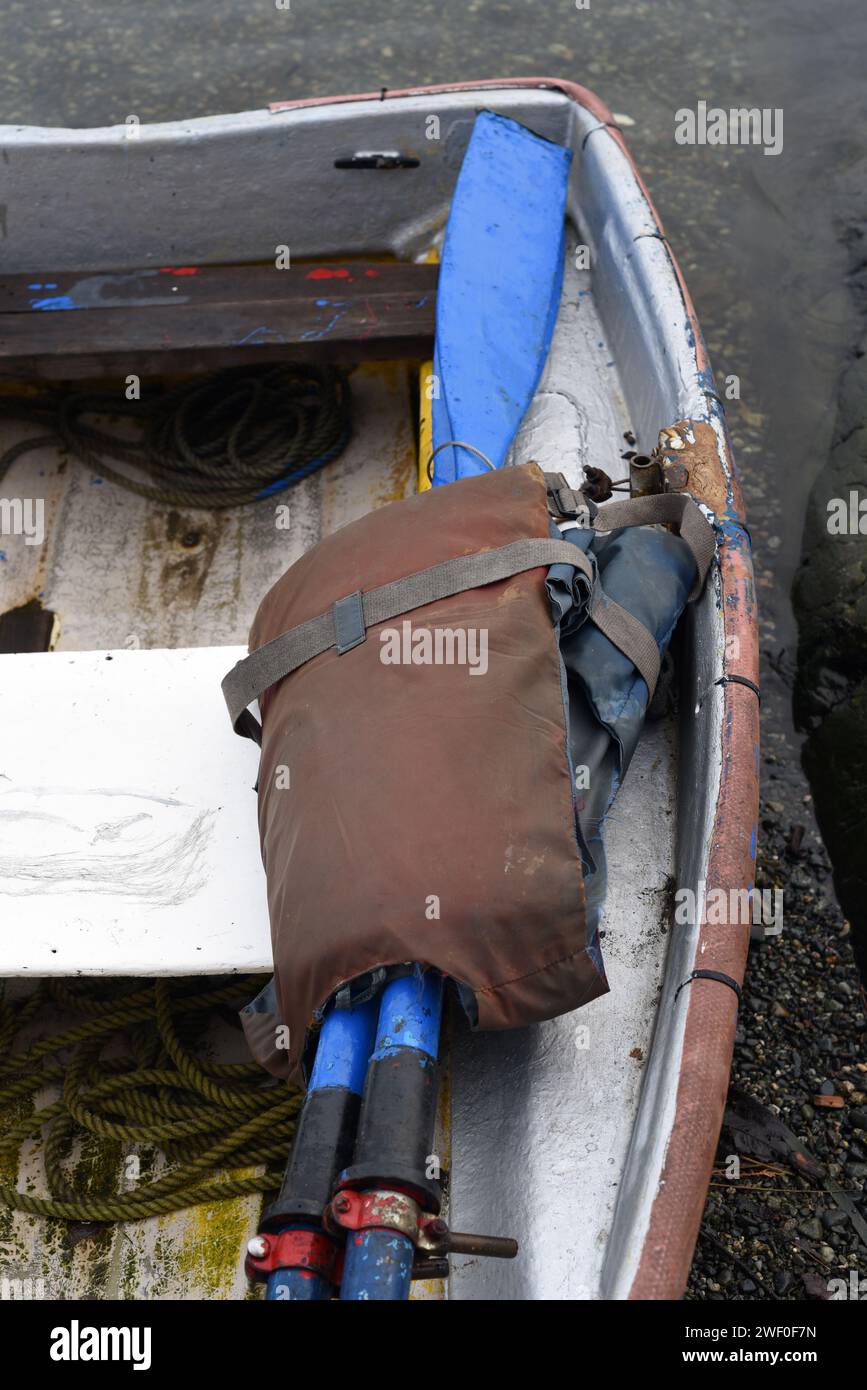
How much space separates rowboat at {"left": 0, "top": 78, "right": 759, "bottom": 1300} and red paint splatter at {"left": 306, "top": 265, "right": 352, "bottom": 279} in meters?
0.05

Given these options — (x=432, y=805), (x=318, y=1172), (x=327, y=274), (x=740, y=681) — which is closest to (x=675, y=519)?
(x=740, y=681)

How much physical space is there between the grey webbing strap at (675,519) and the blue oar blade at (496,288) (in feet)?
1.67

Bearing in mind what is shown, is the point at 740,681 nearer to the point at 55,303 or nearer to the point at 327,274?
the point at 327,274

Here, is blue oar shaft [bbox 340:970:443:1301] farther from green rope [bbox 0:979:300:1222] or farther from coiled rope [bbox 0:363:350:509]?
coiled rope [bbox 0:363:350:509]

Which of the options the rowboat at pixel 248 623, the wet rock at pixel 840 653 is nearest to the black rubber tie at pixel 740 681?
the rowboat at pixel 248 623

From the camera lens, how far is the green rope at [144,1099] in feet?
8.24

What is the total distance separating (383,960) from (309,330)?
Answer: 2377 mm

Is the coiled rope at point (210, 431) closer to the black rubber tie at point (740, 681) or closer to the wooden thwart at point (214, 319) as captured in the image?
the wooden thwart at point (214, 319)

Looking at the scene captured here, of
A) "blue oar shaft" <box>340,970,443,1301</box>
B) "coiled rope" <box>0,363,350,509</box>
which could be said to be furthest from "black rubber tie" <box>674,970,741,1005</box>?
"coiled rope" <box>0,363,350,509</box>

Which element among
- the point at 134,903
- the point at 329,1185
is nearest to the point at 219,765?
the point at 134,903

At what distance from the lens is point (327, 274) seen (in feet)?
12.7

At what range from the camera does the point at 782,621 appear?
4301 mm

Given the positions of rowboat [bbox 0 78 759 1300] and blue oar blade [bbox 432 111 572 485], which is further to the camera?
blue oar blade [bbox 432 111 572 485]

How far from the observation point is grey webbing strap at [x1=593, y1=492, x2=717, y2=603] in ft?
8.56
